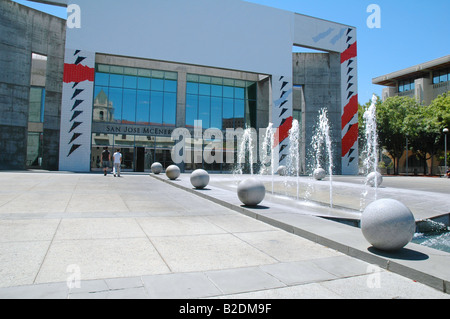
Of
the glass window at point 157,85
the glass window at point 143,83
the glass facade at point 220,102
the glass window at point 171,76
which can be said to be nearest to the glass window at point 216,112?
the glass facade at point 220,102

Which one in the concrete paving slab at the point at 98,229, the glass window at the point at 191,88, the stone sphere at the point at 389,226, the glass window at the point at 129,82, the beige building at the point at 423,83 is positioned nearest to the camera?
the stone sphere at the point at 389,226

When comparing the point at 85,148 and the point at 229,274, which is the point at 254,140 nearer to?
the point at 85,148

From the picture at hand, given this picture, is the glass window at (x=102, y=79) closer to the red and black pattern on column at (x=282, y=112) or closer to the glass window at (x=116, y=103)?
the glass window at (x=116, y=103)

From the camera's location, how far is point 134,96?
28703 millimetres

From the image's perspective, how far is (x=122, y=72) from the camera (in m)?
28.7

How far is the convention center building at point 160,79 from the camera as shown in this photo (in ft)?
83.5

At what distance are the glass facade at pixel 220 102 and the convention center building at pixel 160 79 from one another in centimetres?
11

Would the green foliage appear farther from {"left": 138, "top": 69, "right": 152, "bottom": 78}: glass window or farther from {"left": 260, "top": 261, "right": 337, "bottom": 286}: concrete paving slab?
{"left": 260, "top": 261, "right": 337, "bottom": 286}: concrete paving slab

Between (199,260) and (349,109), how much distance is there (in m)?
34.3

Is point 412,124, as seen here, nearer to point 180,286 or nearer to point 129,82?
point 129,82

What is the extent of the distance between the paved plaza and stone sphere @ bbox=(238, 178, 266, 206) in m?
1.07

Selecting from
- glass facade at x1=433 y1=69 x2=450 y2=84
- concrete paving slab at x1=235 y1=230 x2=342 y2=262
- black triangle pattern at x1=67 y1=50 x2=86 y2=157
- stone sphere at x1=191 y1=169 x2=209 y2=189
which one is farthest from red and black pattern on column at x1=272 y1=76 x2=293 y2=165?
glass facade at x1=433 y1=69 x2=450 y2=84
